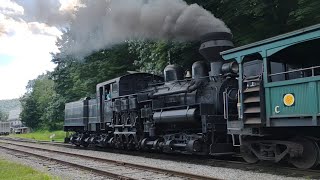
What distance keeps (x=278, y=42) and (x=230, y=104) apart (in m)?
2.86

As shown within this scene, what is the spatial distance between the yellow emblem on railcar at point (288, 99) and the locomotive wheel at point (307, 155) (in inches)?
41.4

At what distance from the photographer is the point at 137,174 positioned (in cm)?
1046

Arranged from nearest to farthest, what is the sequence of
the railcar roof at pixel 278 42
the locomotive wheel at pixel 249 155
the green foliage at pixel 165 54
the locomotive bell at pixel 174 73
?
1. the railcar roof at pixel 278 42
2. the locomotive wheel at pixel 249 155
3. the locomotive bell at pixel 174 73
4. the green foliage at pixel 165 54

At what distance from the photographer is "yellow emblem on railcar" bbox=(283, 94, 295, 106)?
9.20 m

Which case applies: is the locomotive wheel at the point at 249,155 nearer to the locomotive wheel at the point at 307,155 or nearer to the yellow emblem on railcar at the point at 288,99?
the locomotive wheel at the point at 307,155

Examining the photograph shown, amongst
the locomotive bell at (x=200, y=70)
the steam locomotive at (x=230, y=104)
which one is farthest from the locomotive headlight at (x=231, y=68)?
the locomotive bell at (x=200, y=70)

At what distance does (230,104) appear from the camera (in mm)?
11891

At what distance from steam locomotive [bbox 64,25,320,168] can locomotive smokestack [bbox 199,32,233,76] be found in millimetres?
33

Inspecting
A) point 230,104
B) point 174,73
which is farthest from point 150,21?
point 230,104

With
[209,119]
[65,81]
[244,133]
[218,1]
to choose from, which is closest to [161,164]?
[209,119]

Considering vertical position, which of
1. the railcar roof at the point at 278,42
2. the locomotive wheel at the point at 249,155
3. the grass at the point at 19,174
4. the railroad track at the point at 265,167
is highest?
the railcar roof at the point at 278,42

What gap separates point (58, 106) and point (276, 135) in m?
41.3

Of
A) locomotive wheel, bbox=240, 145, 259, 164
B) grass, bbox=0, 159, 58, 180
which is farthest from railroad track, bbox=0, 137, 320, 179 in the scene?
grass, bbox=0, 159, 58, 180

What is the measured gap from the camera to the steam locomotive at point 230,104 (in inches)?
370
